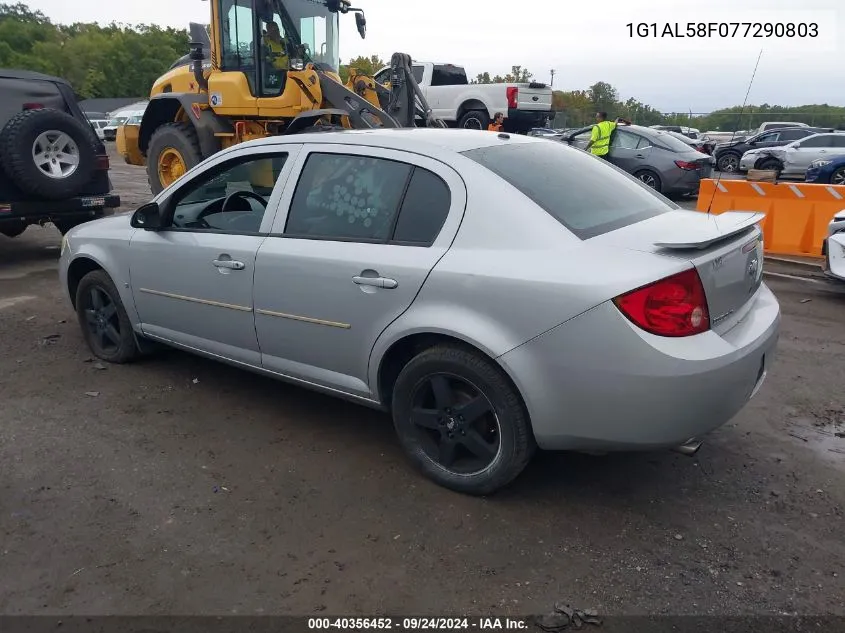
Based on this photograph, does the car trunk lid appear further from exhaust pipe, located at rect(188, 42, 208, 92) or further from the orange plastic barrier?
exhaust pipe, located at rect(188, 42, 208, 92)

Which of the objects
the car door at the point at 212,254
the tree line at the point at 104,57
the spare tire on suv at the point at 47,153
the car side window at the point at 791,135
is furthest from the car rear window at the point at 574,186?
the tree line at the point at 104,57

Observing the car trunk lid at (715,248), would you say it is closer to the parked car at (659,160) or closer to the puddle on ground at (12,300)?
the puddle on ground at (12,300)

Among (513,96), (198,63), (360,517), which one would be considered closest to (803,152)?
(513,96)

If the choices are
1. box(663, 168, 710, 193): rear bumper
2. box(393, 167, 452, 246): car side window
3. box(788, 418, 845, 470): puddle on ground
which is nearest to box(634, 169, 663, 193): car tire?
box(663, 168, 710, 193): rear bumper

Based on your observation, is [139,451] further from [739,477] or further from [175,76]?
[175,76]

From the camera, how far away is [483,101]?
19094 mm

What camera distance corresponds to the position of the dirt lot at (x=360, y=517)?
266 centimetres

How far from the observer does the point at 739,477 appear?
3477 millimetres

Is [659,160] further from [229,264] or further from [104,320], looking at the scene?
[229,264]

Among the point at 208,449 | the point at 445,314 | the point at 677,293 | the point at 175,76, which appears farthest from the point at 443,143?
the point at 175,76

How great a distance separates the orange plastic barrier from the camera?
8.52 m

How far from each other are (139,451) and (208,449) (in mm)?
357

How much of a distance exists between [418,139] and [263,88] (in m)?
7.09

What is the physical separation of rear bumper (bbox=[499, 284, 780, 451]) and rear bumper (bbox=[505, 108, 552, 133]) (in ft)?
Answer: 55.2
